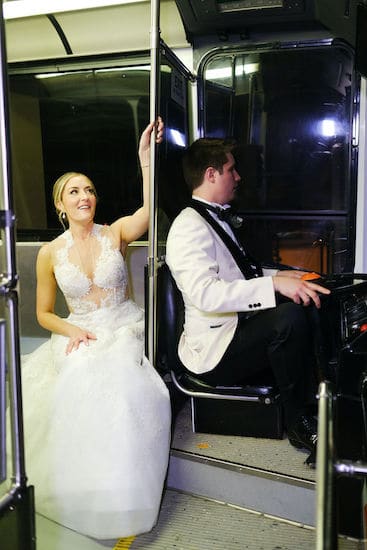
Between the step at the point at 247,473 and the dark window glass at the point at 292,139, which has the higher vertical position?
the dark window glass at the point at 292,139

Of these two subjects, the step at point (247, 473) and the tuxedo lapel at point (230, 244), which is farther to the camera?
the tuxedo lapel at point (230, 244)

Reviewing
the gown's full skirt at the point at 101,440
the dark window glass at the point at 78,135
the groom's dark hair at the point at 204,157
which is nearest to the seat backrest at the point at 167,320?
the gown's full skirt at the point at 101,440

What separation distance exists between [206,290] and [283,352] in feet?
1.46

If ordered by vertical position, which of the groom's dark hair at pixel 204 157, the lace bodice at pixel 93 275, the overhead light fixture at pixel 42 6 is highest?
the overhead light fixture at pixel 42 6

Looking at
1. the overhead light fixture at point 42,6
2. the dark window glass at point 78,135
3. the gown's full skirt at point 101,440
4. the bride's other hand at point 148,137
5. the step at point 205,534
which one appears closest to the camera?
the step at point 205,534

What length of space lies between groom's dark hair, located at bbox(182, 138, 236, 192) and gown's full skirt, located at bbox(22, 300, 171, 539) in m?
0.92

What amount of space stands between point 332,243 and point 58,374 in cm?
185

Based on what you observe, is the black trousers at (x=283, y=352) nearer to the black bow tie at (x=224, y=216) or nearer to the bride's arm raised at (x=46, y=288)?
the black bow tie at (x=224, y=216)

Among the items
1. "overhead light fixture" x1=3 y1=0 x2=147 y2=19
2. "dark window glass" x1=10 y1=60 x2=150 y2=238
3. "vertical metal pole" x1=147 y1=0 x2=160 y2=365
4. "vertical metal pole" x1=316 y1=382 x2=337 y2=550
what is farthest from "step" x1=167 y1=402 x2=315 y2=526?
"overhead light fixture" x1=3 y1=0 x2=147 y2=19

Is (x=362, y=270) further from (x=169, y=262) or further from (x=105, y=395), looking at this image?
(x=105, y=395)

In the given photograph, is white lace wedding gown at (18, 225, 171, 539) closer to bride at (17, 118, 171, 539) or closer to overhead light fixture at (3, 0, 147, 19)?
bride at (17, 118, 171, 539)

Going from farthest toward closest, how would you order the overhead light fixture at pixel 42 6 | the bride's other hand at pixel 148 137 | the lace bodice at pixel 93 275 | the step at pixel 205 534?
1. the overhead light fixture at pixel 42 6
2. the lace bodice at pixel 93 275
3. the bride's other hand at pixel 148 137
4. the step at pixel 205 534

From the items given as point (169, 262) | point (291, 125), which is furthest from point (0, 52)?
point (291, 125)

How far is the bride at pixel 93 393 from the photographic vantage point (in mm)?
2359
